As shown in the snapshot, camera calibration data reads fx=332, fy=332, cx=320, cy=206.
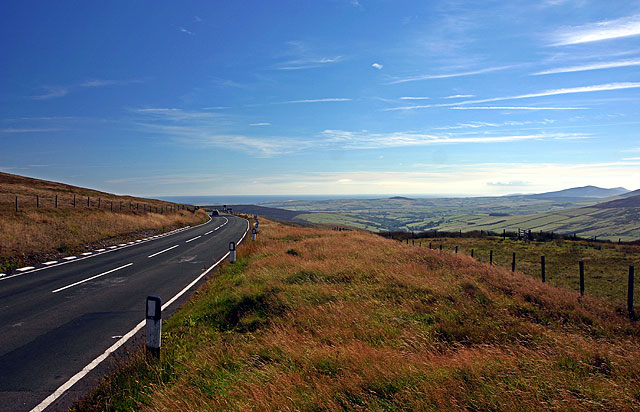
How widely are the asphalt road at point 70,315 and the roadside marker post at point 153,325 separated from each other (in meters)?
1.07

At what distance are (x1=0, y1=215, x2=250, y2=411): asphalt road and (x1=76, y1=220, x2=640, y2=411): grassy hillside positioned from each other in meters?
1.06

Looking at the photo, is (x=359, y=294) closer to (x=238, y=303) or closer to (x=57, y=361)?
(x=238, y=303)

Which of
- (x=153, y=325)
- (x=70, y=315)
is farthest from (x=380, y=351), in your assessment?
(x=70, y=315)

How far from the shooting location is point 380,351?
487 centimetres

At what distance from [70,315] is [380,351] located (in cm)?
760

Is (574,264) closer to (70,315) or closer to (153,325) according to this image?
(153,325)

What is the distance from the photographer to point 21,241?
16.3 meters

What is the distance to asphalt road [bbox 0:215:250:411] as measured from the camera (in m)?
4.96

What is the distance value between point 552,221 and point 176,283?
171567 mm

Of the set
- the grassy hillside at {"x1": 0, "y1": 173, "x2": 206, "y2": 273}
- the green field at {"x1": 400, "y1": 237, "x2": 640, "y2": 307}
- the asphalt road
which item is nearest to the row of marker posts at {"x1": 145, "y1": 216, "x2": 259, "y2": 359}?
the asphalt road

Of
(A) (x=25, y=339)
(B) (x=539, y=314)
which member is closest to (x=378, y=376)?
(B) (x=539, y=314)

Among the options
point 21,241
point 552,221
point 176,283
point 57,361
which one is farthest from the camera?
point 552,221

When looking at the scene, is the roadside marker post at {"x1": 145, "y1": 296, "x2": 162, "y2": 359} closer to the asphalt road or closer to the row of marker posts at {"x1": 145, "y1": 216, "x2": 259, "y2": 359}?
the row of marker posts at {"x1": 145, "y1": 216, "x2": 259, "y2": 359}

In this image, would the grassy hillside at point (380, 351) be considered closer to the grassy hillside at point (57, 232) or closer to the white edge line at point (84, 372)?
the white edge line at point (84, 372)
